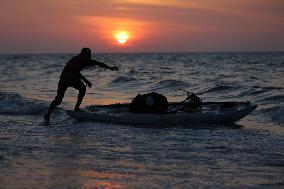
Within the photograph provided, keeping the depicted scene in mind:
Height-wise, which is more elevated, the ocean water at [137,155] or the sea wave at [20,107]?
the ocean water at [137,155]

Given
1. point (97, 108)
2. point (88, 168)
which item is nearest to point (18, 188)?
point (88, 168)

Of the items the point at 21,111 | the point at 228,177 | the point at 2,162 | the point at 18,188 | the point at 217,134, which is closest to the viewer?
the point at 18,188

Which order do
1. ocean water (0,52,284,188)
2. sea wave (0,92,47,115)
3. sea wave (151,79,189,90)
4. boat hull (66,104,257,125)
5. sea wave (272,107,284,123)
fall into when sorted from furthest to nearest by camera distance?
sea wave (151,79,189,90), sea wave (0,92,47,115), sea wave (272,107,284,123), boat hull (66,104,257,125), ocean water (0,52,284,188)

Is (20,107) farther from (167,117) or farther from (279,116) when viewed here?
(279,116)

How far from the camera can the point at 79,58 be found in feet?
38.0

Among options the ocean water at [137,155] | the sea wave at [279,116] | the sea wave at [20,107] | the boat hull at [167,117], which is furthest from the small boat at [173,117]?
the sea wave at [20,107]

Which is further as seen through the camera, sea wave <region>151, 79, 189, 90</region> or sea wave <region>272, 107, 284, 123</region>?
sea wave <region>151, 79, 189, 90</region>

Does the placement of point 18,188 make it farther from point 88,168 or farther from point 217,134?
point 217,134

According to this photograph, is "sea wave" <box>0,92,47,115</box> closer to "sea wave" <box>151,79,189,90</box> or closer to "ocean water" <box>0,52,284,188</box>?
"ocean water" <box>0,52,284,188</box>

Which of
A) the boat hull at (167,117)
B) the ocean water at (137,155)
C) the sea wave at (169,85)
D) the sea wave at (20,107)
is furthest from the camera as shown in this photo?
the sea wave at (169,85)

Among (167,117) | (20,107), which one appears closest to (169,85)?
(20,107)

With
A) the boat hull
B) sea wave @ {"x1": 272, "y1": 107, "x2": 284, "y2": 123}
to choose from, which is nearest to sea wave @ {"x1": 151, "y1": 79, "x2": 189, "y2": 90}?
sea wave @ {"x1": 272, "y1": 107, "x2": 284, "y2": 123}

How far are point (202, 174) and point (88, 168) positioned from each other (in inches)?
58.7

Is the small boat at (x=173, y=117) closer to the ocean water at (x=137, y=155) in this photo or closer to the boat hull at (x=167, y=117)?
the boat hull at (x=167, y=117)
